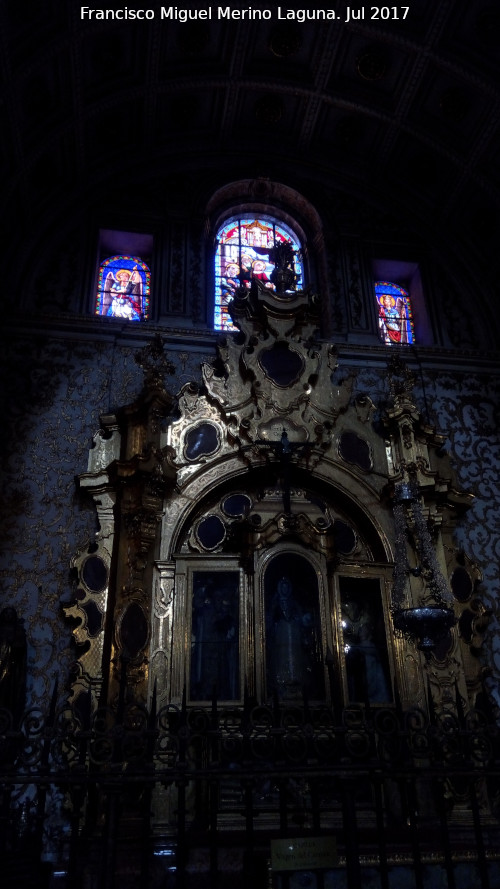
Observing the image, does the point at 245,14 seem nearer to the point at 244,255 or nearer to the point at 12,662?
the point at 244,255

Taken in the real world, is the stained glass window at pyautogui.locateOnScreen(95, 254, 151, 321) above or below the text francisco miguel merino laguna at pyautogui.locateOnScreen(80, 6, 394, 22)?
below

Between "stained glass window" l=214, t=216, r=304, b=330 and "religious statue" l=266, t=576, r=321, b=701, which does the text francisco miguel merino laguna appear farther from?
"religious statue" l=266, t=576, r=321, b=701

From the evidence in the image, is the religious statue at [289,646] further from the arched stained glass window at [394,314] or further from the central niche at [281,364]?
the arched stained glass window at [394,314]

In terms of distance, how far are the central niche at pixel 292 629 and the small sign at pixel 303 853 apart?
4098 mm

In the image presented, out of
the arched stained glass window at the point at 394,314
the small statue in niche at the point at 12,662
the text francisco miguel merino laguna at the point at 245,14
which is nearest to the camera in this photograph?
the small statue in niche at the point at 12,662

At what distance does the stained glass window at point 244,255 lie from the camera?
11117 mm

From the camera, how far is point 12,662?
731 cm

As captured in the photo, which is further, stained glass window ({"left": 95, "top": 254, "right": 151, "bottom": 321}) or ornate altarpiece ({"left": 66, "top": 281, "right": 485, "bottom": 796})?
stained glass window ({"left": 95, "top": 254, "right": 151, "bottom": 321})

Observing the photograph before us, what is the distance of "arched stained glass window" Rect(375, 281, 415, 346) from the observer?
37.7 feet

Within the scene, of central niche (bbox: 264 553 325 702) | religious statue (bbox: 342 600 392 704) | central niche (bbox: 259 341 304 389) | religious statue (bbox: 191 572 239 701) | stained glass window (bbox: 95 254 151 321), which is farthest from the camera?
stained glass window (bbox: 95 254 151 321)

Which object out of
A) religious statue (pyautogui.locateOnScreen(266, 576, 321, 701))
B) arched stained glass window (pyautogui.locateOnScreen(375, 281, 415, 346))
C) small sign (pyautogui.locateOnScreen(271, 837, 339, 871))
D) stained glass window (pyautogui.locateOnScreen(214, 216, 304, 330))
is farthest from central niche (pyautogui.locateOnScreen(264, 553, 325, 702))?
arched stained glass window (pyautogui.locateOnScreen(375, 281, 415, 346))

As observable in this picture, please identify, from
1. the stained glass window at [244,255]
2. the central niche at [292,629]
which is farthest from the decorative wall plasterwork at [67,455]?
the central niche at [292,629]

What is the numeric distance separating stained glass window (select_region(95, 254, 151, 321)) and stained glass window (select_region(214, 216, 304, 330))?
1182 mm

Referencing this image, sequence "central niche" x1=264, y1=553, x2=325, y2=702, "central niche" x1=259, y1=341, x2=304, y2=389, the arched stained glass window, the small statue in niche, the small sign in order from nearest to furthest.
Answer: the small sign < the small statue in niche < "central niche" x1=264, y1=553, x2=325, y2=702 < "central niche" x1=259, y1=341, x2=304, y2=389 < the arched stained glass window
